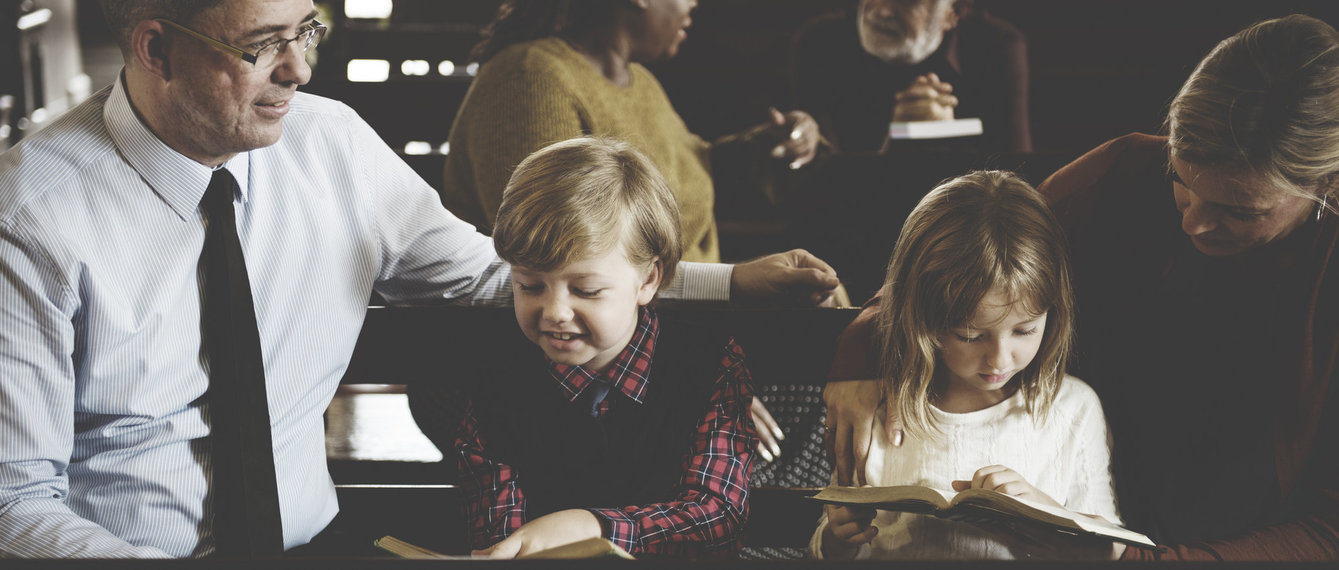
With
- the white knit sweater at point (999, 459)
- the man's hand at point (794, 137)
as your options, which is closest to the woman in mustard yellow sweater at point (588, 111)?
the man's hand at point (794, 137)

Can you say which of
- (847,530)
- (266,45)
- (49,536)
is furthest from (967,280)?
(49,536)

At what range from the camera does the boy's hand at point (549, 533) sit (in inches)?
47.3

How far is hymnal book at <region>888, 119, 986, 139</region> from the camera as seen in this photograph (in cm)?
256

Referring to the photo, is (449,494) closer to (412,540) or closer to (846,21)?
(412,540)

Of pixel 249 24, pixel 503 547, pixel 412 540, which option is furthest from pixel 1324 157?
pixel 412 540

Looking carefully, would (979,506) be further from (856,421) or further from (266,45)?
(266,45)

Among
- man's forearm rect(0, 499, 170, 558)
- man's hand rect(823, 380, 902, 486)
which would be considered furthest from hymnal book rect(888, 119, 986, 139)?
man's forearm rect(0, 499, 170, 558)

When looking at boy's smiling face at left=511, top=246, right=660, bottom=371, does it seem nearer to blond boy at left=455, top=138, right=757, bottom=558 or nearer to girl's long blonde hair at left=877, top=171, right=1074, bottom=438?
blond boy at left=455, top=138, right=757, bottom=558

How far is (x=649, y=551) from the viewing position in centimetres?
131

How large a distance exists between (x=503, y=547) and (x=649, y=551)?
0.70ft

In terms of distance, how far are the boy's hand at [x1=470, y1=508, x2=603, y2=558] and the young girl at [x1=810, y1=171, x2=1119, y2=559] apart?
0.34 m

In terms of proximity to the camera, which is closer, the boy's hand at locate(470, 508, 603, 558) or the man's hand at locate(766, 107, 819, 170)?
the boy's hand at locate(470, 508, 603, 558)

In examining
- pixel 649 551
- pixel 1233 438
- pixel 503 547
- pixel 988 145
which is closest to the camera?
pixel 503 547

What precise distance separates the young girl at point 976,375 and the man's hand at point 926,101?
3.89ft
